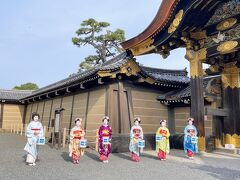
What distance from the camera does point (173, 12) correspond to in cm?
877

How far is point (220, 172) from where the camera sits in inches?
259

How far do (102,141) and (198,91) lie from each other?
4.02m

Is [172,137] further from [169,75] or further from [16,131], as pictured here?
[16,131]

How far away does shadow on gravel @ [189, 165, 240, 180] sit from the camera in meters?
6.10

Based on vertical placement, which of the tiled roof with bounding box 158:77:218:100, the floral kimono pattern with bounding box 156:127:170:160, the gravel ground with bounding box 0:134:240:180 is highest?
the tiled roof with bounding box 158:77:218:100

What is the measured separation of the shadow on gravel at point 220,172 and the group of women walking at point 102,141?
161 cm

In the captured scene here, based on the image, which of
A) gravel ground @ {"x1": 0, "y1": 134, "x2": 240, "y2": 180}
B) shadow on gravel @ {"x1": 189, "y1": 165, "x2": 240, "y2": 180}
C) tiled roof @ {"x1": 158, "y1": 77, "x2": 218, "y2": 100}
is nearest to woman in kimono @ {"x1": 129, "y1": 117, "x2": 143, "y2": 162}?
gravel ground @ {"x1": 0, "y1": 134, "x2": 240, "y2": 180}

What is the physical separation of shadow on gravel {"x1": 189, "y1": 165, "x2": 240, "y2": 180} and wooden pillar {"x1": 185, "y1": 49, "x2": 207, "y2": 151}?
85.3 inches

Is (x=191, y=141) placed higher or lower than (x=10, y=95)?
lower

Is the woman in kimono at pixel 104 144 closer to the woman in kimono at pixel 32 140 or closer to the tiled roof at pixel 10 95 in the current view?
the woman in kimono at pixel 32 140

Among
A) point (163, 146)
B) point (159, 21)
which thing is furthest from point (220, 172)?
point (159, 21)

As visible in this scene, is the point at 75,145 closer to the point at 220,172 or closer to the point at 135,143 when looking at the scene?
the point at 135,143

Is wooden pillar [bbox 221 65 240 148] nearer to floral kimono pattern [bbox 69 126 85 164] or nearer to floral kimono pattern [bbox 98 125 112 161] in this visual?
floral kimono pattern [bbox 98 125 112 161]

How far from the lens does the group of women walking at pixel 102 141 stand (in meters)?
7.64
